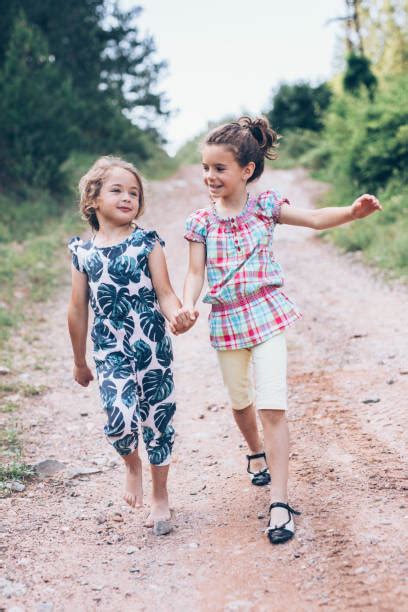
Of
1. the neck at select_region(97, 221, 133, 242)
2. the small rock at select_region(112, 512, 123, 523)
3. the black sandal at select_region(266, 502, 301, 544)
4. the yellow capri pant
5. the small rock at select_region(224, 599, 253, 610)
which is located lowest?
the small rock at select_region(224, 599, 253, 610)

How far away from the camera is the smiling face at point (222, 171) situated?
3.26 metres

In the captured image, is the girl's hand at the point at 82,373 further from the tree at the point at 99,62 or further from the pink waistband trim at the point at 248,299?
the tree at the point at 99,62

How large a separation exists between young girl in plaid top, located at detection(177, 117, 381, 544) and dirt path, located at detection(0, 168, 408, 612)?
1.12 ft

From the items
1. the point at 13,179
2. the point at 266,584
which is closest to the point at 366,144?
the point at 13,179

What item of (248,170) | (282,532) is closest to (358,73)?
(248,170)

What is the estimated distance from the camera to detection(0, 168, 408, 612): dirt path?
2.58m

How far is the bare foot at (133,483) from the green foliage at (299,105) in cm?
2171

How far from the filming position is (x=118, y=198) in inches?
128

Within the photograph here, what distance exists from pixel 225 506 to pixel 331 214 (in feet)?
5.13

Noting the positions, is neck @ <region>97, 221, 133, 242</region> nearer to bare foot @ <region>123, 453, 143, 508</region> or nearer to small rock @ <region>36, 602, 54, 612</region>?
bare foot @ <region>123, 453, 143, 508</region>

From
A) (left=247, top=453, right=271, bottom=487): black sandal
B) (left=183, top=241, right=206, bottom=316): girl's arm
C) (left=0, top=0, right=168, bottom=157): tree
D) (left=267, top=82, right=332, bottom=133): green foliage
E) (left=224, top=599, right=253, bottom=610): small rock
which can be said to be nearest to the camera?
(left=224, top=599, right=253, bottom=610): small rock

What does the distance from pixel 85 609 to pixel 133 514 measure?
0.97m

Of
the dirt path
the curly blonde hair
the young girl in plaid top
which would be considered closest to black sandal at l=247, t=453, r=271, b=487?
the dirt path

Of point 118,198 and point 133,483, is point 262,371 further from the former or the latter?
point 118,198
